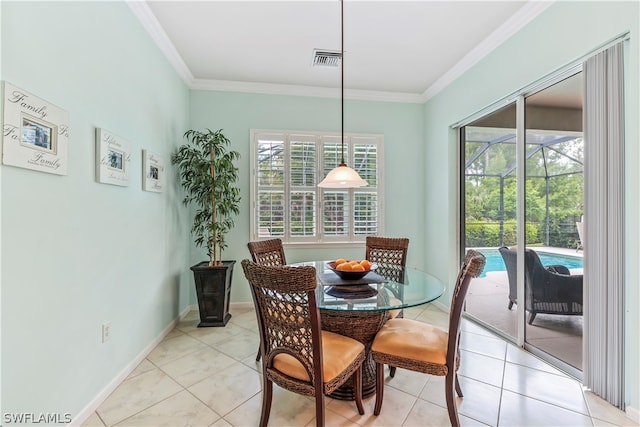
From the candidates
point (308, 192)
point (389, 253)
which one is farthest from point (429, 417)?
point (308, 192)

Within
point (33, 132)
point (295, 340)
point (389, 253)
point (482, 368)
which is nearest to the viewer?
point (33, 132)

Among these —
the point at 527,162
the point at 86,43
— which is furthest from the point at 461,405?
the point at 86,43

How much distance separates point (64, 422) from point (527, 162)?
385 cm

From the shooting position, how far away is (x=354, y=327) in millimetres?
1868

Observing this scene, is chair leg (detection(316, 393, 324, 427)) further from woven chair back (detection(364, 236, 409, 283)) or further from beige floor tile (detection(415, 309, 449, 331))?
beige floor tile (detection(415, 309, 449, 331))

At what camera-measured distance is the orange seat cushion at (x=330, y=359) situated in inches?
58.6

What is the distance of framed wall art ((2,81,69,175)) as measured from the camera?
4.11 ft

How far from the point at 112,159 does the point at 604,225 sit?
337 centimetres

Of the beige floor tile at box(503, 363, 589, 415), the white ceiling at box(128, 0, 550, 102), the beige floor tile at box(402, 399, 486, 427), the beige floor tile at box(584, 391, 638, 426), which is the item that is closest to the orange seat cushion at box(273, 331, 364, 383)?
the beige floor tile at box(402, 399, 486, 427)

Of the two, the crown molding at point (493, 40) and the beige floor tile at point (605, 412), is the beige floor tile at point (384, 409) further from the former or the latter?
the crown molding at point (493, 40)

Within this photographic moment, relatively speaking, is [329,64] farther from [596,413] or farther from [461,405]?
[596,413]

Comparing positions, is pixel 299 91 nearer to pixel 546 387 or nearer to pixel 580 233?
pixel 580 233

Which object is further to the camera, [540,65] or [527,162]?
[527,162]

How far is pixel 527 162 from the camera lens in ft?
8.68
